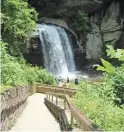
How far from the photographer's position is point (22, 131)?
10.8m

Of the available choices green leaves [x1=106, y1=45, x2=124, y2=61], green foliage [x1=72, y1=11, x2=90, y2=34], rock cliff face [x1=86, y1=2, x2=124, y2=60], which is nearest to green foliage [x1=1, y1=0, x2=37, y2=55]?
green foliage [x1=72, y1=11, x2=90, y2=34]

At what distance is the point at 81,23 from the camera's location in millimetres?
45000

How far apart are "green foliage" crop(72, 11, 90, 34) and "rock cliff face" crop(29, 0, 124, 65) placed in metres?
0.55

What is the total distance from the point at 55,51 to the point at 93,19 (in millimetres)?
7856

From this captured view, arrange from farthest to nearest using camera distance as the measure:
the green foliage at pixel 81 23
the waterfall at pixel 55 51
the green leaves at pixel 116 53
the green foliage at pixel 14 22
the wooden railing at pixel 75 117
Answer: the green foliage at pixel 81 23, the waterfall at pixel 55 51, the green foliage at pixel 14 22, the wooden railing at pixel 75 117, the green leaves at pixel 116 53

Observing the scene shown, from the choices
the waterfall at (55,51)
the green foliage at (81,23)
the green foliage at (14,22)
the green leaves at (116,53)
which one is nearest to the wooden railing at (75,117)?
the green leaves at (116,53)

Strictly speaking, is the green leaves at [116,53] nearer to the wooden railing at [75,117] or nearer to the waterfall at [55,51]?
the wooden railing at [75,117]

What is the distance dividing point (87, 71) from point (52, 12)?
8.89m

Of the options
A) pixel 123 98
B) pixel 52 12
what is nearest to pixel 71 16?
pixel 52 12

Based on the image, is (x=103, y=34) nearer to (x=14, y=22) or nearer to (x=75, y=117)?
(x=14, y=22)

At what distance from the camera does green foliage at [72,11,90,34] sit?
148 ft

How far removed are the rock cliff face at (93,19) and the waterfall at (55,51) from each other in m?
2.14

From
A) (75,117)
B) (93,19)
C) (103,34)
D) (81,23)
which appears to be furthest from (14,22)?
(75,117)

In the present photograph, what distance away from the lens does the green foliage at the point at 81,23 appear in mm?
44969
